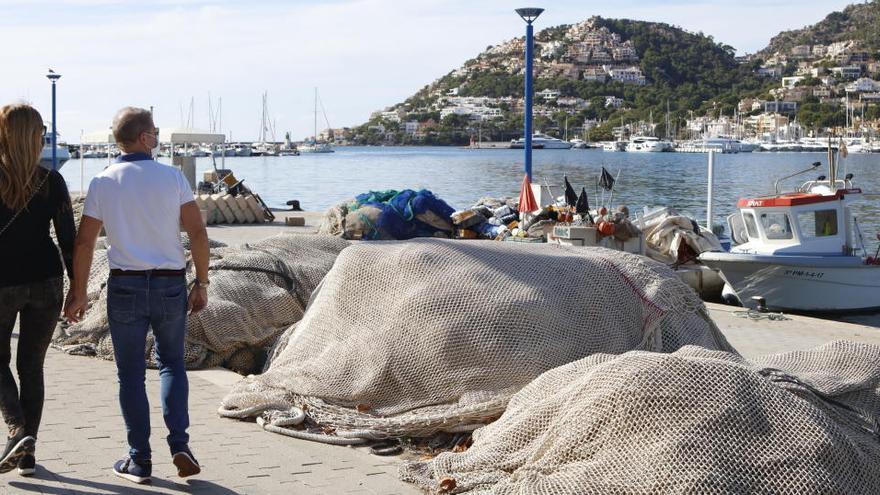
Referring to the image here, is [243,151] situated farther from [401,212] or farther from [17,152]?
[17,152]

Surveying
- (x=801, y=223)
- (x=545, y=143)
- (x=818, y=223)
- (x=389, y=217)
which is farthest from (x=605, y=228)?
(x=545, y=143)

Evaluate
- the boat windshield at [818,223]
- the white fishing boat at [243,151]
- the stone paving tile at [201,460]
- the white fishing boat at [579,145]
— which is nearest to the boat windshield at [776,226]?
the boat windshield at [818,223]

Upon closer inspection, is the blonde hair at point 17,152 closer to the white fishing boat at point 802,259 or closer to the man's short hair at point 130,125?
the man's short hair at point 130,125

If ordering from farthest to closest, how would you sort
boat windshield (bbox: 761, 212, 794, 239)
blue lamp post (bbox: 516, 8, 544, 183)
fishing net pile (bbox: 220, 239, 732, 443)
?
blue lamp post (bbox: 516, 8, 544, 183)
boat windshield (bbox: 761, 212, 794, 239)
fishing net pile (bbox: 220, 239, 732, 443)

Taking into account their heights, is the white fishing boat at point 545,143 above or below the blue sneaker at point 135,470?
above

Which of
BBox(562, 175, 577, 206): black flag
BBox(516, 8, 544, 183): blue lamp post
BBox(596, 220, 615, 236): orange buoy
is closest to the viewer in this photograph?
BBox(596, 220, 615, 236): orange buoy

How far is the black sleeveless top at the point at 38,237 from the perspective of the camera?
17.9ft

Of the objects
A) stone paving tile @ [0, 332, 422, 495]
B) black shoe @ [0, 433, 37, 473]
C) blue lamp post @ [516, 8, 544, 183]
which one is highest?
blue lamp post @ [516, 8, 544, 183]

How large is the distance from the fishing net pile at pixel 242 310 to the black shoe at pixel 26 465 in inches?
A: 115

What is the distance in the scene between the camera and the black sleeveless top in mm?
5457

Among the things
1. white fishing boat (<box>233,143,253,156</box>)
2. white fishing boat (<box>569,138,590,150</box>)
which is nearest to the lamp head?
white fishing boat (<box>233,143,253,156</box>)

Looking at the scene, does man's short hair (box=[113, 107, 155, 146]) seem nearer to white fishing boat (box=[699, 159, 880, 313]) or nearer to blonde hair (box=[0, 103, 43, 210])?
blonde hair (box=[0, 103, 43, 210])

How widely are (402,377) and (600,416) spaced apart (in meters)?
1.86

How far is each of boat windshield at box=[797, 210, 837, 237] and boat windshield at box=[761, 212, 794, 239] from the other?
0.20m
